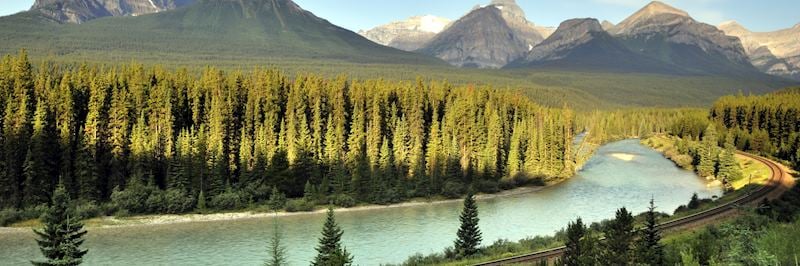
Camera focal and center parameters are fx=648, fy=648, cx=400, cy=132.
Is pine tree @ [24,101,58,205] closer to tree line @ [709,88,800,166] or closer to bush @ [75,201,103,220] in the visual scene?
bush @ [75,201,103,220]

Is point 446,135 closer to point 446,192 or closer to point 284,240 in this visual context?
point 446,192

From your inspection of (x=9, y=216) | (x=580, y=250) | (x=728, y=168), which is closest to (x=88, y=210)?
(x=9, y=216)

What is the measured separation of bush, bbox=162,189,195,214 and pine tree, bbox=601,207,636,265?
191ft

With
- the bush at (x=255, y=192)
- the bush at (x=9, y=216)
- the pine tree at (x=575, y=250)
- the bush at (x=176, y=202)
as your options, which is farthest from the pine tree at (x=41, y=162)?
the pine tree at (x=575, y=250)

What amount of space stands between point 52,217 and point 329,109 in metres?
65.9

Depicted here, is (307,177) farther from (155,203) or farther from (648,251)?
(648,251)

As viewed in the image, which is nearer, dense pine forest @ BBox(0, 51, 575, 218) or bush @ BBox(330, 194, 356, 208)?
dense pine forest @ BBox(0, 51, 575, 218)

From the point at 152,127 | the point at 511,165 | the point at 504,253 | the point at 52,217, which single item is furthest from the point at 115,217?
the point at 511,165

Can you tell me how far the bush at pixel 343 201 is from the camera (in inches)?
3332

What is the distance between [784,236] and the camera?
26.5 m

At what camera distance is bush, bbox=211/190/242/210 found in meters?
79.8

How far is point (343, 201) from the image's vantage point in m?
84.7

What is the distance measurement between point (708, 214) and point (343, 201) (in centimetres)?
4351

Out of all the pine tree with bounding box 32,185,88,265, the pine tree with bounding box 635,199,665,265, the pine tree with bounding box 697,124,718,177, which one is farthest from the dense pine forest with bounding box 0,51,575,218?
the pine tree with bounding box 635,199,665,265
